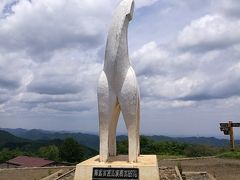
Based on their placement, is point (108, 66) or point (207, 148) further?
point (207, 148)

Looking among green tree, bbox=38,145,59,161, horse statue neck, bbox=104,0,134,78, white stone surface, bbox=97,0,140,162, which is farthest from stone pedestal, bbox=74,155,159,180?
green tree, bbox=38,145,59,161

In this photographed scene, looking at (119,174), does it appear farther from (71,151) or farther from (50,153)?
(50,153)

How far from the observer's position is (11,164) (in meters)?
21.5

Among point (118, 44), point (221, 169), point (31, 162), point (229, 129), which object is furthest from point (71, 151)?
point (118, 44)

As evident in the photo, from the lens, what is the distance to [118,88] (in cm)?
865

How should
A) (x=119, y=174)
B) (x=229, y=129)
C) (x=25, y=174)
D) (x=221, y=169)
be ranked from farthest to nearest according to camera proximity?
(x=229, y=129)
(x=221, y=169)
(x=25, y=174)
(x=119, y=174)

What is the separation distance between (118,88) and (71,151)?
54.7ft

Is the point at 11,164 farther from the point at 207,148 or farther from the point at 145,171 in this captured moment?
the point at 145,171

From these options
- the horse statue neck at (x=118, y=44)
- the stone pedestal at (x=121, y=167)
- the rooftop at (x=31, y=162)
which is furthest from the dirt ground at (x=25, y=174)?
the horse statue neck at (x=118, y=44)

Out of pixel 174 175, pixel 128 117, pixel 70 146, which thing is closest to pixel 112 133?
pixel 128 117

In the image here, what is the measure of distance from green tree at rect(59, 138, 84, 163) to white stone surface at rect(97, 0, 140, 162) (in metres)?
15.8

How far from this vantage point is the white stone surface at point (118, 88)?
853 centimetres

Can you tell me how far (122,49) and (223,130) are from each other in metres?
15.6

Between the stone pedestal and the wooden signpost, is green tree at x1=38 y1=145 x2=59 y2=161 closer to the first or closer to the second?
the wooden signpost
